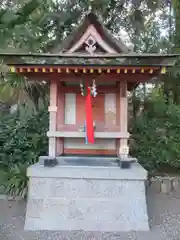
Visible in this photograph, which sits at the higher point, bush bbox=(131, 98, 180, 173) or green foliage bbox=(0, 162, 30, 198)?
bush bbox=(131, 98, 180, 173)

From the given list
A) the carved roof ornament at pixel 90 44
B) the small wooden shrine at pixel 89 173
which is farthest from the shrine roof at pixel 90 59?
the carved roof ornament at pixel 90 44

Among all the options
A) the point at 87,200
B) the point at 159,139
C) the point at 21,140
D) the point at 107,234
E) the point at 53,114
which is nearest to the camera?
the point at 107,234

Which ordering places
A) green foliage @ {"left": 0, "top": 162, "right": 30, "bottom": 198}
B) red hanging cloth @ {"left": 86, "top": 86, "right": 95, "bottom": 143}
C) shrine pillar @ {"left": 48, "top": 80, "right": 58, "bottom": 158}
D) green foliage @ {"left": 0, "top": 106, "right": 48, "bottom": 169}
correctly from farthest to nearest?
green foliage @ {"left": 0, "top": 106, "right": 48, "bottom": 169} < green foliage @ {"left": 0, "top": 162, "right": 30, "bottom": 198} < shrine pillar @ {"left": 48, "top": 80, "right": 58, "bottom": 158} < red hanging cloth @ {"left": 86, "top": 86, "right": 95, "bottom": 143}

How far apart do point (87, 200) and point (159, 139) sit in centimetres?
299

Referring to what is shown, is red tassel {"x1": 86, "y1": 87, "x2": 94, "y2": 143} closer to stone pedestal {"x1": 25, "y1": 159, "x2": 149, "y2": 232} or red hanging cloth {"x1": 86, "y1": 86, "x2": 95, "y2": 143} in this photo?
red hanging cloth {"x1": 86, "y1": 86, "x2": 95, "y2": 143}

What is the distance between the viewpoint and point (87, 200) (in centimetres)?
339

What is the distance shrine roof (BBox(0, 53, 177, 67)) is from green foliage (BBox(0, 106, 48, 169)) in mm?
2450

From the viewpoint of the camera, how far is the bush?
5656 mm

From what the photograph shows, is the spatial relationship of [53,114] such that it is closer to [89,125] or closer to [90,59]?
[89,125]

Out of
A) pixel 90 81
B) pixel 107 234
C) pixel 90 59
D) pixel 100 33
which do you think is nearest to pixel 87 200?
pixel 107 234

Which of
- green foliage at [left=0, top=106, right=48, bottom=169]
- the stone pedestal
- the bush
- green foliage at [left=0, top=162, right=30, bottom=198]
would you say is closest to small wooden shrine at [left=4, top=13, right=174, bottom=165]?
the stone pedestal

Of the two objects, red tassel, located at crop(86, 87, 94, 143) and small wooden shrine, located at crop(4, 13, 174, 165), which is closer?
small wooden shrine, located at crop(4, 13, 174, 165)

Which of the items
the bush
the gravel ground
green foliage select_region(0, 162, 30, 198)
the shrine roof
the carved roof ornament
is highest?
the carved roof ornament

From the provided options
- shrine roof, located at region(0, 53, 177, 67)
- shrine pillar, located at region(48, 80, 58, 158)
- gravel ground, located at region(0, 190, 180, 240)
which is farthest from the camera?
shrine pillar, located at region(48, 80, 58, 158)
